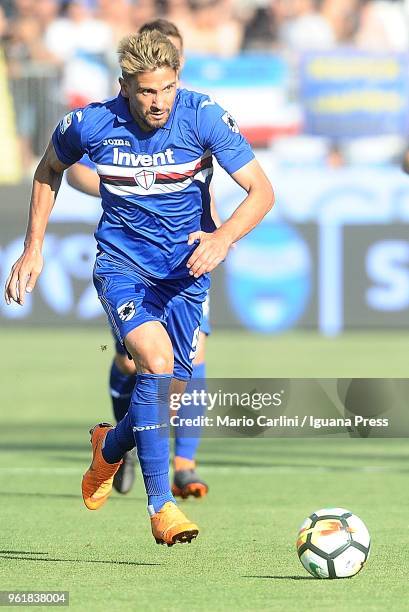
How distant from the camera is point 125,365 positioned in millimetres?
7836

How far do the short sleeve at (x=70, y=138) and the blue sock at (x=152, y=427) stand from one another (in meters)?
1.03

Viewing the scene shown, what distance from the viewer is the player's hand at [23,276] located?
599cm

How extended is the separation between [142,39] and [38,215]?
3.10ft

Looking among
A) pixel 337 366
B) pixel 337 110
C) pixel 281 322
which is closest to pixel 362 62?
pixel 337 110

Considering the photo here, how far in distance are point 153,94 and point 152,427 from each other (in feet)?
4.58

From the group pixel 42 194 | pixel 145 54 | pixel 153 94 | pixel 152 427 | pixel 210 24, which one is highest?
pixel 145 54

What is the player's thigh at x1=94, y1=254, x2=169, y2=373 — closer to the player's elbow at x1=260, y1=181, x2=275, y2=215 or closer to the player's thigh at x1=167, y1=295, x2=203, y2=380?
the player's thigh at x1=167, y1=295, x2=203, y2=380

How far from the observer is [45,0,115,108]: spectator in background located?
18.3m

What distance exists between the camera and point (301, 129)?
62.4 feet

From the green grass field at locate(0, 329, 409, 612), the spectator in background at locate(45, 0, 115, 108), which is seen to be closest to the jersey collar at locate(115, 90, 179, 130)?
the green grass field at locate(0, 329, 409, 612)

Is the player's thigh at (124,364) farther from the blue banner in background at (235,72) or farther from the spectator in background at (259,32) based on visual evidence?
the spectator in background at (259,32)

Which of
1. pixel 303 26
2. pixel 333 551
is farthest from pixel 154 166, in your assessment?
pixel 303 26

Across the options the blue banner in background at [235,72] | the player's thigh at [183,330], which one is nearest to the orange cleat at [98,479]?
the player's thigh at [183,330]
